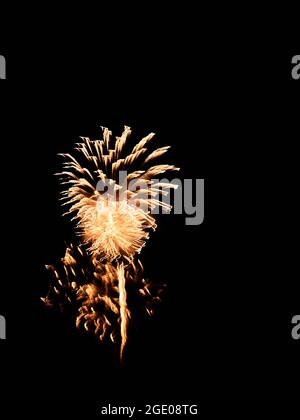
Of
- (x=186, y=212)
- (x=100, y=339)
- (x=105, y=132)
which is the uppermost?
(x=105, y=132)

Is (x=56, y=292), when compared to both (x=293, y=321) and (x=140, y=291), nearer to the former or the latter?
(x=140, y=291)

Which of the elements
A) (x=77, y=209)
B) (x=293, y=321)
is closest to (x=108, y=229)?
(x=77, y=209)

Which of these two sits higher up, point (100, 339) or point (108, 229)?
point (108, 229)

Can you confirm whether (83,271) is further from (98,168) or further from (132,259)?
(98,168)

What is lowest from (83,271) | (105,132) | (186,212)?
(83,271)

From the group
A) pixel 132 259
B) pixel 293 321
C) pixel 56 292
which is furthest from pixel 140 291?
pixel 293 321

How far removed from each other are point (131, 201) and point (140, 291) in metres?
0.81

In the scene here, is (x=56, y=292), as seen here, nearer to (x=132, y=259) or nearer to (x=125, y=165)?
(x=132, y=259)

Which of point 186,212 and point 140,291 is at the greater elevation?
point 186,212

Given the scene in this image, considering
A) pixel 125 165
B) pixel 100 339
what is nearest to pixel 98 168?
pixel 125 165

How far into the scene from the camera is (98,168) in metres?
7.50

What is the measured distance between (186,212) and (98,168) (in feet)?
2.86

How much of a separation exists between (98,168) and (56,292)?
1.18m

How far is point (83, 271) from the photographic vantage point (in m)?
7.63
